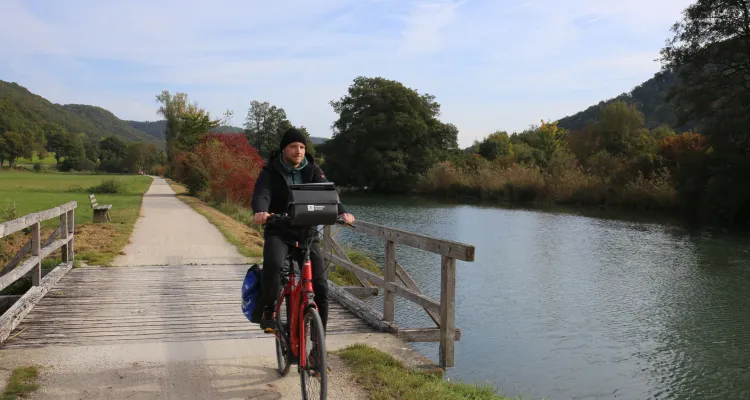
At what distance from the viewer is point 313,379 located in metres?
4.02

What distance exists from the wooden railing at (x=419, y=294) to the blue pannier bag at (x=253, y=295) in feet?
2.75

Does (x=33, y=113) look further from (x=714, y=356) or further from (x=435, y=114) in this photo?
(x=714, y=356)

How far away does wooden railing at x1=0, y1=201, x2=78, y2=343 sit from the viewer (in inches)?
235

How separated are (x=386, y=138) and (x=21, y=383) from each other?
61.4 m

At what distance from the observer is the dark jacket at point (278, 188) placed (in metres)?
4.22

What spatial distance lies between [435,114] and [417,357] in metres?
64.6

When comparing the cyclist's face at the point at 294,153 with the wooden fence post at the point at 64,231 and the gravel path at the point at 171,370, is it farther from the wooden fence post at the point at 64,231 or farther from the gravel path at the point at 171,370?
the wooden fence post at the point at 64,231

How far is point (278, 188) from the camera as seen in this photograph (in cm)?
440

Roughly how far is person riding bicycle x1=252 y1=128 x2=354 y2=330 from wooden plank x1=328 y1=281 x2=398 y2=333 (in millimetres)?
1845

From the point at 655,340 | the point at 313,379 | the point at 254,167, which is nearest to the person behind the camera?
the point at 313,379

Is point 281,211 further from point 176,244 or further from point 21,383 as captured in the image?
point 176,244

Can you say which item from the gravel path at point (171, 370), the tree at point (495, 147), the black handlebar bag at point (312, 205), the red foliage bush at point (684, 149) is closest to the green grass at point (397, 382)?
the gravel path at point (171, 370)

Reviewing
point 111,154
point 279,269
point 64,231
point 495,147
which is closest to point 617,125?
point 495,147

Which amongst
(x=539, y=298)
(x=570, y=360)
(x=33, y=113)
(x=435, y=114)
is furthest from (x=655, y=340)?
(x=33, y=113)
